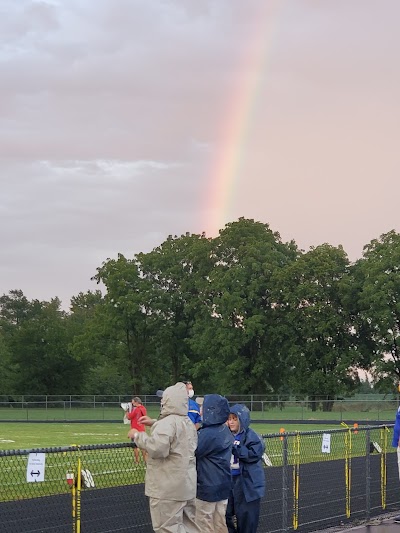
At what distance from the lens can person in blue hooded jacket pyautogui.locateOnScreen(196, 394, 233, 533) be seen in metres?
9.93

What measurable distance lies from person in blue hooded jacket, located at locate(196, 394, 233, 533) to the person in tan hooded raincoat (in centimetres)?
67

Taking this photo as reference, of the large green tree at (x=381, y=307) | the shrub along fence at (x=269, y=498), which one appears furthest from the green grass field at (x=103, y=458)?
the large green tree at (x=381, y=307)

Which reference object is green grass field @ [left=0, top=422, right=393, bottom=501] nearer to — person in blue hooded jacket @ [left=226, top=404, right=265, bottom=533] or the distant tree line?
person in blue hooded jacket @ [left=226, top=404, right=265, bottom=533]

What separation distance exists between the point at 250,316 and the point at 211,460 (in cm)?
7093

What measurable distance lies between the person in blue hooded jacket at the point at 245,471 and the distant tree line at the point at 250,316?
6443 centimetres

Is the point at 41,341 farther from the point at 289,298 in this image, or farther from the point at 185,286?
the point at 289,298

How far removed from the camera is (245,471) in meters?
10.9

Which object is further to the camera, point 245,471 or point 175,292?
point 175,292

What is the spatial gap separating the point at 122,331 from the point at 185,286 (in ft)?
26.0

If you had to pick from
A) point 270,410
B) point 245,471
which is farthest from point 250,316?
point 245,471

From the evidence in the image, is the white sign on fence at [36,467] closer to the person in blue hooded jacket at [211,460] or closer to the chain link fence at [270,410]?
the person in blue hooded jacket at [211,460]

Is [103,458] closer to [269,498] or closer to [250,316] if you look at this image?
[269,498]

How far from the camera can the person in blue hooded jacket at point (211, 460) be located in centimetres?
993

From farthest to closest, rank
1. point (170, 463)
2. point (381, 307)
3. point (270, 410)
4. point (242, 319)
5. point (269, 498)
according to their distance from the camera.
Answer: point (242, 319) → point (381, 307) → point (270, 410) → point (269, 498) → point (170, 463)
